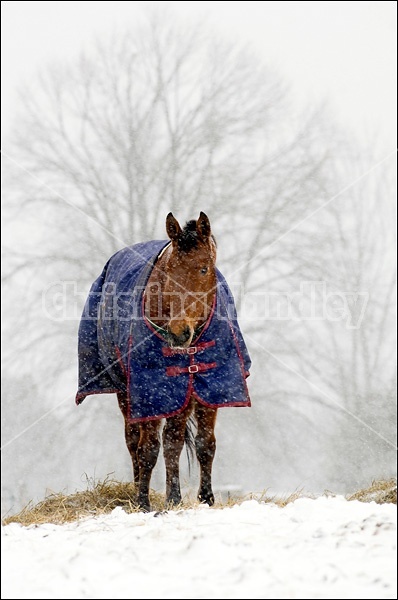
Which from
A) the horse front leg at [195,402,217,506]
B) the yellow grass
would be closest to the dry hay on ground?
the yellow grass

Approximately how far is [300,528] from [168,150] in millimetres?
12493

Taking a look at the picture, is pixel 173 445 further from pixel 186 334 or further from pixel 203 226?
pixel 203 226

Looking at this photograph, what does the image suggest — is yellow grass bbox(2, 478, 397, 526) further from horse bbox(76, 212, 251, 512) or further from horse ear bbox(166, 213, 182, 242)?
horse ear bbox(166, 213, 182, 242)

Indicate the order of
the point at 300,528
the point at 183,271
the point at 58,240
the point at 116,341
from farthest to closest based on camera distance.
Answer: the point at 58,240
the point at 116,341
the point at 183,271
the point at 300,528

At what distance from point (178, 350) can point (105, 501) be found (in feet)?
4.81

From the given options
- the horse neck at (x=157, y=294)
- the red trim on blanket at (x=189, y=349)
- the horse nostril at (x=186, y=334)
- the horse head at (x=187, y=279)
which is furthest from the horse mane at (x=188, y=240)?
the red trim on blanket at (x=189, y=349)

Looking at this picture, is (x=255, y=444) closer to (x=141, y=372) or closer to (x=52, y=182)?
(x=52, y=182)

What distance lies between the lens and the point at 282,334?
47.8 ft

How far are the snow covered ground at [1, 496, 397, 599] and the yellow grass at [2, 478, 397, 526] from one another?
0.86 metres

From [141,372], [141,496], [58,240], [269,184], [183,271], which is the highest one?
[269,184]

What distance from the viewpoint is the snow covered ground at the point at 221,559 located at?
297 cm

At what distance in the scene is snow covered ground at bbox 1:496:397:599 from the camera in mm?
2975

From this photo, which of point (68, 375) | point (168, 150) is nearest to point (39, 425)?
point (68, 375)

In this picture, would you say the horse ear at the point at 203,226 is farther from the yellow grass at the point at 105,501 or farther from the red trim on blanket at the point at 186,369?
the yellow grass at the point at 105,501
